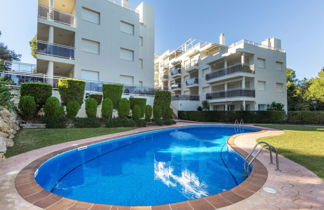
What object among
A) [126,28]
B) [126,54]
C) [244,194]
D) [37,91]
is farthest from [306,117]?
[37,91]

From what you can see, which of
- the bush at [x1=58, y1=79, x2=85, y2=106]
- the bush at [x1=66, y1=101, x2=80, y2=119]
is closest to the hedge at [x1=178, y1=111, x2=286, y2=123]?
the bush at [x1=58, y1=79, x2=85, y2=106]

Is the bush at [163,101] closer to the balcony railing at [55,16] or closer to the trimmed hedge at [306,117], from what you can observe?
the balcony railing at [55,16]

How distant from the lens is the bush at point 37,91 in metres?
10.9

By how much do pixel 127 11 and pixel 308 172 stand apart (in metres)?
22.9

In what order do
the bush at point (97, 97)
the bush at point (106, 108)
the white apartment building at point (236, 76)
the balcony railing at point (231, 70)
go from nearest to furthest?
the bush at point (106, 108) < the bush at point (97, 97) < the balcony railing at point (231, 70) < the white apartment building at point (236, 76)

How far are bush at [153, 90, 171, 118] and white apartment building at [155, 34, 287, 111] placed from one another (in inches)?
348

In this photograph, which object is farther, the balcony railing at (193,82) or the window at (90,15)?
the balcony railing at (193,82)

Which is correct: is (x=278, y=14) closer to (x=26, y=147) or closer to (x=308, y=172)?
(x=308, y=172)

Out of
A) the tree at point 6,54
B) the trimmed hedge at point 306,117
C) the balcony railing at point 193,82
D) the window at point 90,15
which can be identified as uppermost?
the window at point 90,15

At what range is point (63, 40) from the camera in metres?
18.1

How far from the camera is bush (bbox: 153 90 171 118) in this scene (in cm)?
1806

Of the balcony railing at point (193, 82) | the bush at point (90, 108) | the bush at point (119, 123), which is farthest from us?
the balcony railing at point (193, 82)

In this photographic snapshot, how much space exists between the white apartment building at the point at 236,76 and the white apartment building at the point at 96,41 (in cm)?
1030

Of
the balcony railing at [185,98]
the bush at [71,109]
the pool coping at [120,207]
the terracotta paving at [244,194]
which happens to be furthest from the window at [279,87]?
the bush at [71,109]
